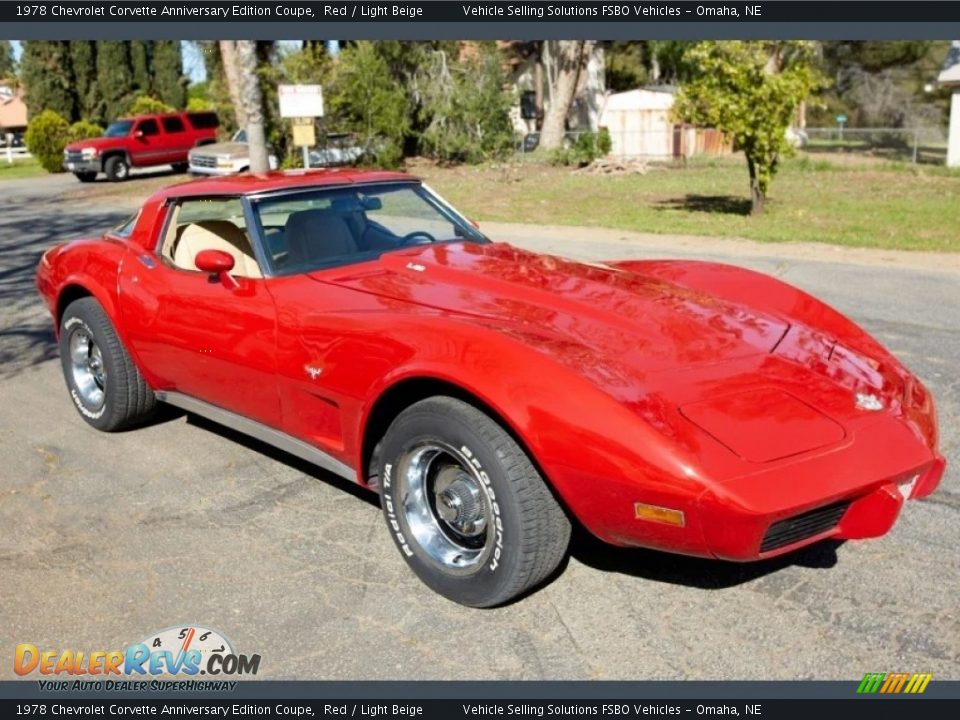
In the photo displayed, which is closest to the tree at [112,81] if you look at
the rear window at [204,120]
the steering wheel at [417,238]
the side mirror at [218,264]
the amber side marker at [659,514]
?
the rear window at [204,120]

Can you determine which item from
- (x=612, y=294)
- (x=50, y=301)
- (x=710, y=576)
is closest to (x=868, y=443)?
(x=710, y=576)

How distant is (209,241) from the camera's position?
195 inches

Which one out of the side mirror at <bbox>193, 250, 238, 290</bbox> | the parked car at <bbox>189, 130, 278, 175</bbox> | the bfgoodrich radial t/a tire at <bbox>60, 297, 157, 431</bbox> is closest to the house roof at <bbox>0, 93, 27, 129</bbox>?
the parked car at <bbox>189, 130, 278, 175</bbox>

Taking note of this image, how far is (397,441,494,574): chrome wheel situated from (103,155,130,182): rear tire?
28.2m

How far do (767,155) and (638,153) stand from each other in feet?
74.6

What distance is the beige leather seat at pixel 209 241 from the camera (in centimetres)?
479

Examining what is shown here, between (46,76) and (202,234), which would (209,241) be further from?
(46,76)

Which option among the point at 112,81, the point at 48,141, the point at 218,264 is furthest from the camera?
the point at 112,81

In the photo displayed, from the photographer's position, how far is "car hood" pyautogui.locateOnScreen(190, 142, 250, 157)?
25.9 metres

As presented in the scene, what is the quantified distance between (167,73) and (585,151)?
29.7 m

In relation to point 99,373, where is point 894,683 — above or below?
below

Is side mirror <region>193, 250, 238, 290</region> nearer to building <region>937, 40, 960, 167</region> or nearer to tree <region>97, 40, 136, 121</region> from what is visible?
building <region>937, 40, 960, 167</region>
